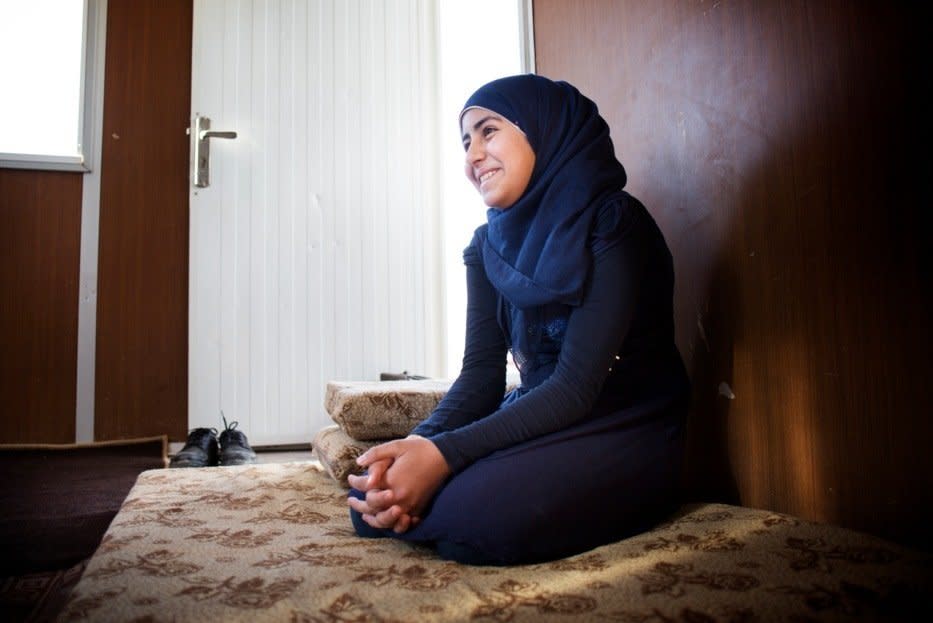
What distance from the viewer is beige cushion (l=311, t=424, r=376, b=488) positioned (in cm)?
124

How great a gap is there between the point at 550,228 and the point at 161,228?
205 cm

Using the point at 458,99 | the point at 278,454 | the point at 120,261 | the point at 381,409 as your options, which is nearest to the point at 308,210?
the point at 120,261

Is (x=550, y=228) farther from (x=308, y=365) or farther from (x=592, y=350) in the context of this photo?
(x=308, y=365)

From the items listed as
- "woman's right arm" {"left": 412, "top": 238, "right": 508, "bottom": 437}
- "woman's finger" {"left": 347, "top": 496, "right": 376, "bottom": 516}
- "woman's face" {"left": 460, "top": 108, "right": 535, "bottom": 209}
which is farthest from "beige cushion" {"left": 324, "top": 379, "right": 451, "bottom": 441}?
"woman's face" {"left": 460, "top": 108, "right": 535, "bottom": 209}

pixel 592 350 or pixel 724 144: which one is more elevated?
pixel 724 144

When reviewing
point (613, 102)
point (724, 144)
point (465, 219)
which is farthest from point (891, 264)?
point (465, 219)

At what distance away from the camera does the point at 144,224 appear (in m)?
2.40

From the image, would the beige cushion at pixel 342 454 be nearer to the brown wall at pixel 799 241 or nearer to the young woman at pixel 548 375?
the young woman at pixel 548 375

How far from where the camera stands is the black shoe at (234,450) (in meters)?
1.81

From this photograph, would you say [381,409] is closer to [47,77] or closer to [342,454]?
[342,454]

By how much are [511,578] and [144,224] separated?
2289mm

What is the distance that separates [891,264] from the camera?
2.48ft

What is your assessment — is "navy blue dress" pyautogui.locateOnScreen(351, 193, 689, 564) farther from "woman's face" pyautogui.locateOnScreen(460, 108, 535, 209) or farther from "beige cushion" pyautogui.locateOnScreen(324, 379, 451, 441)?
"beige cushion" pyautogui.locateOnScreen(324, 379, 451, 441)

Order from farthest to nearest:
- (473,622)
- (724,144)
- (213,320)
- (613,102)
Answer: (213,320)
(613,102)
(724,144)
(473,622)
